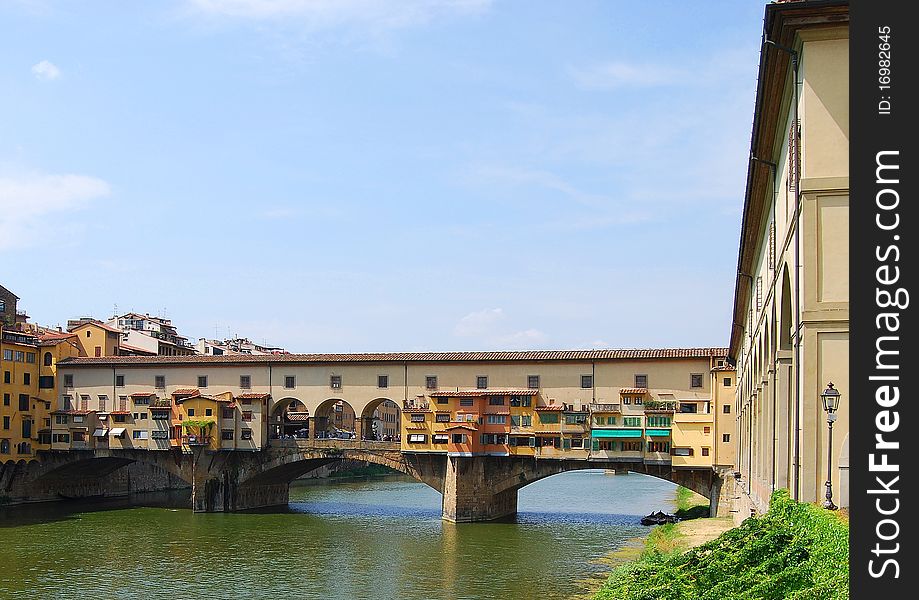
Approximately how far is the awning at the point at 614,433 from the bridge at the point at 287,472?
1.18 m

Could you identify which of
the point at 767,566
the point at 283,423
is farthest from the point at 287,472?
the point at 767,566

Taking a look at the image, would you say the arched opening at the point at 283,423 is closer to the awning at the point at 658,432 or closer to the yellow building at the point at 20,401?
the yellow building at the point at 20,401

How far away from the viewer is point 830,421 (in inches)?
576

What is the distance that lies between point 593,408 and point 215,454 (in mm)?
20408

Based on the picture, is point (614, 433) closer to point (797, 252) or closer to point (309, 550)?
point (309, 550)

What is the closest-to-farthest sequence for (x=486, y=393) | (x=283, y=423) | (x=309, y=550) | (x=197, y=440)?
(x=309, y=550) < (x=486, y=393) < (x=197, y=440) < (x=283, y=423)

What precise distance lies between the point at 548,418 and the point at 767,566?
1361 inches

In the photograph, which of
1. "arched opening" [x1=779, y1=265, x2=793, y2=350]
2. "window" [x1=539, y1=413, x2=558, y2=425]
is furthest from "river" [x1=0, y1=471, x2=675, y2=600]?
"arched opening" [x1=779, y1=265, x2=793, y2=350]

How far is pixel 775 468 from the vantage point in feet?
68.2

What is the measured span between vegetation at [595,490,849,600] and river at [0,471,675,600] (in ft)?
38.6

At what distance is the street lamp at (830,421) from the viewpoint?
48.0 ft

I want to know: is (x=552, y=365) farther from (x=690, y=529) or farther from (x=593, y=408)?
(x=690, y=529)

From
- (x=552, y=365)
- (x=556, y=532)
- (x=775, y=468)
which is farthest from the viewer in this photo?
(x=552, y=365)
